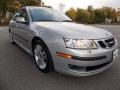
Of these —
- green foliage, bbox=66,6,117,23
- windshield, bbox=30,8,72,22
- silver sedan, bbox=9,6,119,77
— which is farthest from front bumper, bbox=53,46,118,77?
green foliage, bbox=66,6,117,23

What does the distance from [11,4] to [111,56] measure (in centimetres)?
2857

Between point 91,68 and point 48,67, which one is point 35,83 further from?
point 91,68

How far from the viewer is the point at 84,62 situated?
2.73 metres

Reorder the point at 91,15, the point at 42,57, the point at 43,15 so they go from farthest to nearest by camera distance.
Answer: the point at 91,15, the point at 43,15, the point at 42,57

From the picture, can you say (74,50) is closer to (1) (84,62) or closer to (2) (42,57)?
(1) (84,62)

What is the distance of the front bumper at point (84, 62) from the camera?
2709 mm

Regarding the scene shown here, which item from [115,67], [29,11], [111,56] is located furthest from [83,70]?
[29,11]

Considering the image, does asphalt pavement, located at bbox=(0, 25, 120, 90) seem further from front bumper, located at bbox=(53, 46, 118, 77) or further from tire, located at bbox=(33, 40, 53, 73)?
front bumper, located at bbox=(53, 46, 118, 77)

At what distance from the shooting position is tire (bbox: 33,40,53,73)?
3.12 m

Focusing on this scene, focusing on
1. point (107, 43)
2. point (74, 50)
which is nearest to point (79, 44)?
point (74, 50)

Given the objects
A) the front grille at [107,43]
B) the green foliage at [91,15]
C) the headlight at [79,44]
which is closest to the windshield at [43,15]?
the headlight at [79,44]

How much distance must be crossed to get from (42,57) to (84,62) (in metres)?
1.11

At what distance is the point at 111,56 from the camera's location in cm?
304

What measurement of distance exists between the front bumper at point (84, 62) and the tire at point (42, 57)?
21 cm
